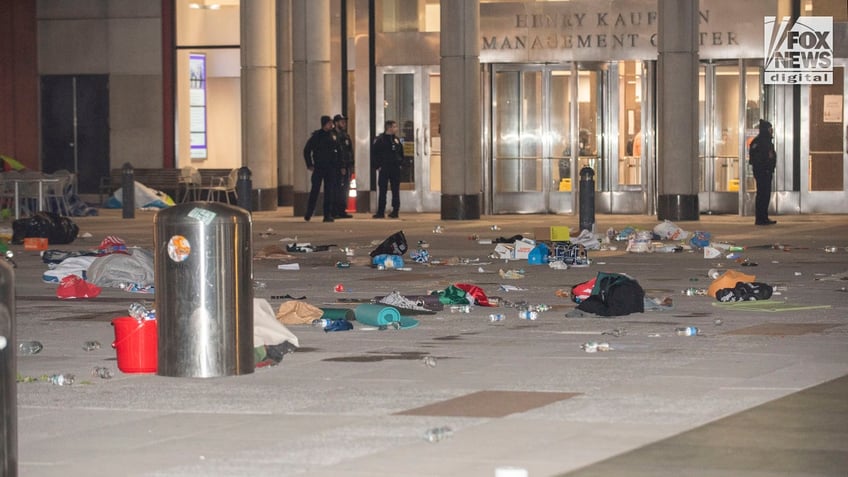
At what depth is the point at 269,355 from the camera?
34.8 feet

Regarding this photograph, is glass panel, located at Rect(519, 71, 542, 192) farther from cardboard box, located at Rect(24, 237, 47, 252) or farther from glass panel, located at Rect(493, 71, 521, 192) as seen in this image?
cardboard box, located at Rect(24, 237, 47, 252)

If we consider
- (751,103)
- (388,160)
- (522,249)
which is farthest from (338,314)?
(751,103)

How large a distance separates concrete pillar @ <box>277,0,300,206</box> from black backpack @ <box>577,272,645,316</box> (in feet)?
67.8

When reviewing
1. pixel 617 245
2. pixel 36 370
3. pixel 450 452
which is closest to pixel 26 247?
pixel 617 245

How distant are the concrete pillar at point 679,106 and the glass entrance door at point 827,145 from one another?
114 inches

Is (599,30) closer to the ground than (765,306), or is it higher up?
higher up

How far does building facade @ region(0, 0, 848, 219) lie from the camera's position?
30.0m

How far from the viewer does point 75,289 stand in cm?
1558

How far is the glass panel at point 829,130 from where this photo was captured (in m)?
31.0

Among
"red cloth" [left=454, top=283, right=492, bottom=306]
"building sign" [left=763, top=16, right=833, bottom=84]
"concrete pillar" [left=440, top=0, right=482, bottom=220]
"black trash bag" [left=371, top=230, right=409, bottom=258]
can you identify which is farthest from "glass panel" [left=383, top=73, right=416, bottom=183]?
"red cloth" [left=454, top=283, right=492, bottom=306]

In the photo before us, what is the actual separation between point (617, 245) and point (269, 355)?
12.7 meters

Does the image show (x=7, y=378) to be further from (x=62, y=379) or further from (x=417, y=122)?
(x=417, y=122)

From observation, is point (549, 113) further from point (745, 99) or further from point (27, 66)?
point (27, 66)

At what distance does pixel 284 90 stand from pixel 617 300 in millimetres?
22296
